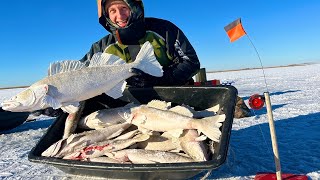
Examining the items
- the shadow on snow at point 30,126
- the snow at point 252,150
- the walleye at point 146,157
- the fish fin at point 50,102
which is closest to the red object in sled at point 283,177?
the snow at point 252,150

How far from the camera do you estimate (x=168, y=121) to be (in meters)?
2.48

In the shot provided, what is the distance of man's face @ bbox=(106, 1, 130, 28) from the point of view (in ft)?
12.2

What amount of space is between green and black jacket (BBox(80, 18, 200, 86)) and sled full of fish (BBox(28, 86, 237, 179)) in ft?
1.33

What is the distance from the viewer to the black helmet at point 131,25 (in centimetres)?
369

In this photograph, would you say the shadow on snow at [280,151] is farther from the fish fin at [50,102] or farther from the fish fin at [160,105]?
the fish fin at [50,102]

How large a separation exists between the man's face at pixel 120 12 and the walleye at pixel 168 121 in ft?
4.55

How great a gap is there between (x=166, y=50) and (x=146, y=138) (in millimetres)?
1609

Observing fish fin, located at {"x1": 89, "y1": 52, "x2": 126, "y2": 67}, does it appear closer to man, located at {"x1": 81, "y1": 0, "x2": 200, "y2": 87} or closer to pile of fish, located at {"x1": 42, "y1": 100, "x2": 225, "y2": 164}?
pile of fish, located at {"x1": 42, "y1": 100, "x2": 225, "y2": 164}

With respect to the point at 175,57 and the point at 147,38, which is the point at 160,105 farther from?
the point at 147,38

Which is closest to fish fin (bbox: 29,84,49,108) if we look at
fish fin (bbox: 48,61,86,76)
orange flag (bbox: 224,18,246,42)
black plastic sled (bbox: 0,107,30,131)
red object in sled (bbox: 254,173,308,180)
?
fish fin (bbox: 48,61,86,76)

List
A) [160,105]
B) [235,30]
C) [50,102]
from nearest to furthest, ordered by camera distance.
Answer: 1. [50,102]
2. [160,105]
3. [235,30]

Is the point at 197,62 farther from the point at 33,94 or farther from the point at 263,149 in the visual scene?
the point at 33,94

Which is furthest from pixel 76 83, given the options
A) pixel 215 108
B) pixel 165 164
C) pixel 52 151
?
pixel 215 108

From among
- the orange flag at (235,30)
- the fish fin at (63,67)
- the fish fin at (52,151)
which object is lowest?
the fish fin at (52,151)
